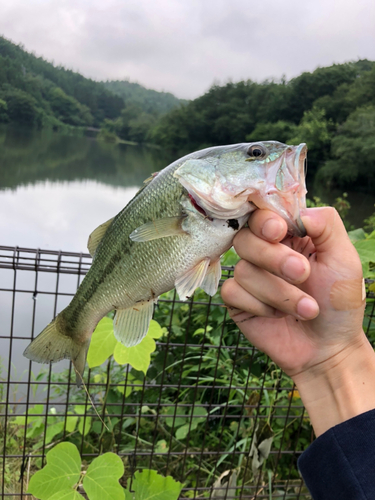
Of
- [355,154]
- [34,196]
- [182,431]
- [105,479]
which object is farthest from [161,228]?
[355,154]

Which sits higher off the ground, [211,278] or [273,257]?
[273,257]

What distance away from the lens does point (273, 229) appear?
1.01 m

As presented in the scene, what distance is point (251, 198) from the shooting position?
1.05 meters

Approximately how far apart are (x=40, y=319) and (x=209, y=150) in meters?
3.72

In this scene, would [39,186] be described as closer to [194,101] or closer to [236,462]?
[236,462]

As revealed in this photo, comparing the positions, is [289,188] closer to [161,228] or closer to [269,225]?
[269,225]

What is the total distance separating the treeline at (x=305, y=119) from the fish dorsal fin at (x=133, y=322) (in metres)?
28.0

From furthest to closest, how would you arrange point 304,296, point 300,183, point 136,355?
point 136,355, point 304,296, point 300,183

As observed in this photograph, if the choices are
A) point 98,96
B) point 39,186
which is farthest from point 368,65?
point 39,186

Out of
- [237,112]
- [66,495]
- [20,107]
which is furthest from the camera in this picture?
[237,112]

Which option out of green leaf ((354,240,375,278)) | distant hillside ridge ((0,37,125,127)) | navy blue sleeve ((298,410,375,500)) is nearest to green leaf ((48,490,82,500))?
navy blue sleeve ((298,410,375,500))

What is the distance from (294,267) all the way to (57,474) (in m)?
1.43

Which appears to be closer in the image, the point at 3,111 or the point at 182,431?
Answer: the point at 182,431

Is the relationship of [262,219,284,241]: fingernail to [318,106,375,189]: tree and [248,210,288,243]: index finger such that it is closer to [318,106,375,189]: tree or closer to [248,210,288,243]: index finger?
[248,210,288,243]: index finger
